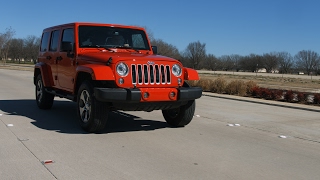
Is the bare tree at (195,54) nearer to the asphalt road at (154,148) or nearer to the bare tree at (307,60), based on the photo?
the bare tree at (307,60)

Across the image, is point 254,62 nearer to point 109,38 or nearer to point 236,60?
point 236,60

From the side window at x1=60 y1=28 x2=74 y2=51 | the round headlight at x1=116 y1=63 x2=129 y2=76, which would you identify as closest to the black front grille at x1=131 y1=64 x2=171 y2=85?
the round headlight at x1=116 y1=63 x2=129 y2=76

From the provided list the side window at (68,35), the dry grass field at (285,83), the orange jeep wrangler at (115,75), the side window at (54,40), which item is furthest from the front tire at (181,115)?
the dry grass field at (285,83)

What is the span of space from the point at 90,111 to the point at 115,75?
0.87 metres

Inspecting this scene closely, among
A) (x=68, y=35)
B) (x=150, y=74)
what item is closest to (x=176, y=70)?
(x=150, y=74)

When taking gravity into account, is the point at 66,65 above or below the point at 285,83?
above

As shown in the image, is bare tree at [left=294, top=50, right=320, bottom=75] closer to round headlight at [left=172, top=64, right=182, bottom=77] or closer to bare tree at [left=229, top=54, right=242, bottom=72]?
bare tree at [left=229, top=54, right=242, bottom=72]

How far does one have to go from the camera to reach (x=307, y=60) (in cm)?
13200

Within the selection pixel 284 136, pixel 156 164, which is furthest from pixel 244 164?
pixel 284 136

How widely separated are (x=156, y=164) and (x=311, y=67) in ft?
450

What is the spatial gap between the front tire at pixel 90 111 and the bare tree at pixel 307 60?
132357mm

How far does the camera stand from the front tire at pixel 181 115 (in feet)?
24.2

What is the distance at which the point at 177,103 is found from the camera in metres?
6.81

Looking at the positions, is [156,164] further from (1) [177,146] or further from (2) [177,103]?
(2) [177,103]
